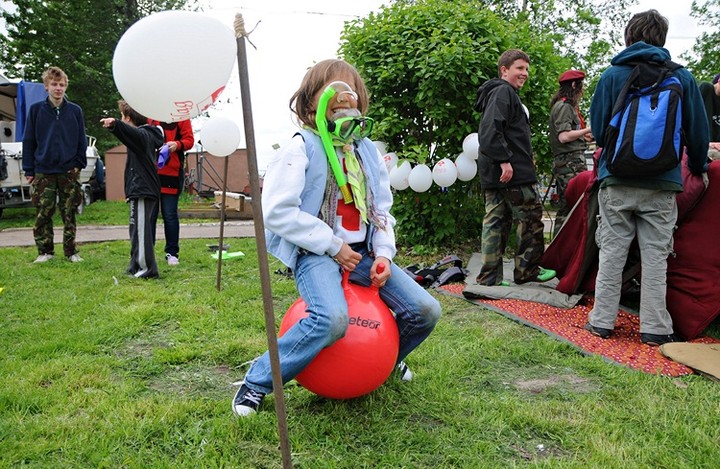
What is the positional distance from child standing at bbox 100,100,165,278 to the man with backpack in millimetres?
4235

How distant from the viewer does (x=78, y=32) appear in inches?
859

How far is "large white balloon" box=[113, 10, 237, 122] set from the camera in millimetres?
2037

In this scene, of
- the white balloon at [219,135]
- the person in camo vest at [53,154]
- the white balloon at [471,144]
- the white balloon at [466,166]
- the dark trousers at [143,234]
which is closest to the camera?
the white balloon at [219,135]

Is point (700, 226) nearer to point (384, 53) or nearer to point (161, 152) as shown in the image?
point (384, 53)

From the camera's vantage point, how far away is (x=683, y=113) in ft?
11.2

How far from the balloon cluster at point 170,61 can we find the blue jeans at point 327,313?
0.87 meters

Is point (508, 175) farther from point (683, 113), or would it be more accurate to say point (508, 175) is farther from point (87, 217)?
point (87, 217)

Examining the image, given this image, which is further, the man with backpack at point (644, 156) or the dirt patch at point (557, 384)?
the man with backpack at point (644, 156)

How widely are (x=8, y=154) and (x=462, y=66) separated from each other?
30.5ft

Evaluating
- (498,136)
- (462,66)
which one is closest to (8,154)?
(462,66)

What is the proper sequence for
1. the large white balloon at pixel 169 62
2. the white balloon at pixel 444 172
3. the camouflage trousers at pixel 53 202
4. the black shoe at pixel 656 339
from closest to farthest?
1. the large white balloon at pixel 169 62
2. the black shoe at pixel 656 339
3. the white balloon at pixel 444 172
4. the camouflage trousers at pixel 53 202

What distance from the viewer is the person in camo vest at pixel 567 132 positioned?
5.80 metres

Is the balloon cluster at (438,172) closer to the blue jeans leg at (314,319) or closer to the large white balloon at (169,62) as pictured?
the blue jeans leg at (314,319)

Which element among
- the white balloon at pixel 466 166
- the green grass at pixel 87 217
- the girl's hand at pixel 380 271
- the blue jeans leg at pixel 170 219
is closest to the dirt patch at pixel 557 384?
the girl's hand at pixel 380 271
